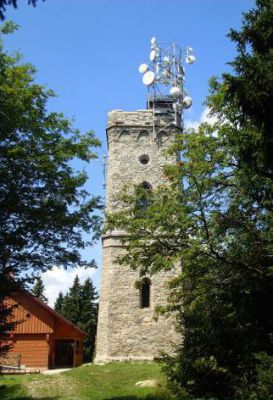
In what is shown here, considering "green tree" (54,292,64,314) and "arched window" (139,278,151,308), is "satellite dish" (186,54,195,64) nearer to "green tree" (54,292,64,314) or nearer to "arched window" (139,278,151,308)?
"arched window" (139,278,151,308)

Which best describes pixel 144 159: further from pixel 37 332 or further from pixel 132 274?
pixel 37 332

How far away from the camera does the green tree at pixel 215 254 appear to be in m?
12.7

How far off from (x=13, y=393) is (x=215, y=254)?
7968 millimetres

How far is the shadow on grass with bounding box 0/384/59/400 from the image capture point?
542 inches

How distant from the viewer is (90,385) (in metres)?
15.6

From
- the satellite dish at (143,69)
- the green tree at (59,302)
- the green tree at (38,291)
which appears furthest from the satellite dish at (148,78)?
the green tree at (59,302)

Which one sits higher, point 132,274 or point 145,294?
point 132,274

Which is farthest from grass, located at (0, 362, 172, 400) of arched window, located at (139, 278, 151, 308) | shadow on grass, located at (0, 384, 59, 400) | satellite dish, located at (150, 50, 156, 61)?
satellite dish, located at (150, 50, 156, 61)

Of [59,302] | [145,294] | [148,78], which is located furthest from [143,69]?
[59,302]

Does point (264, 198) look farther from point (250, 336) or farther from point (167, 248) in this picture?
point (250, 336)

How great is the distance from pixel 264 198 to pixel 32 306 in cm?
1767

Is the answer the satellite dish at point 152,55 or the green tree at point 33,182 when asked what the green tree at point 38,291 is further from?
the satellite dish at point 152,55

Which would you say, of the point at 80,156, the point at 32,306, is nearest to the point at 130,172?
the point at 32,306

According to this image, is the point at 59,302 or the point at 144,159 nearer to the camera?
the point at 144,159
